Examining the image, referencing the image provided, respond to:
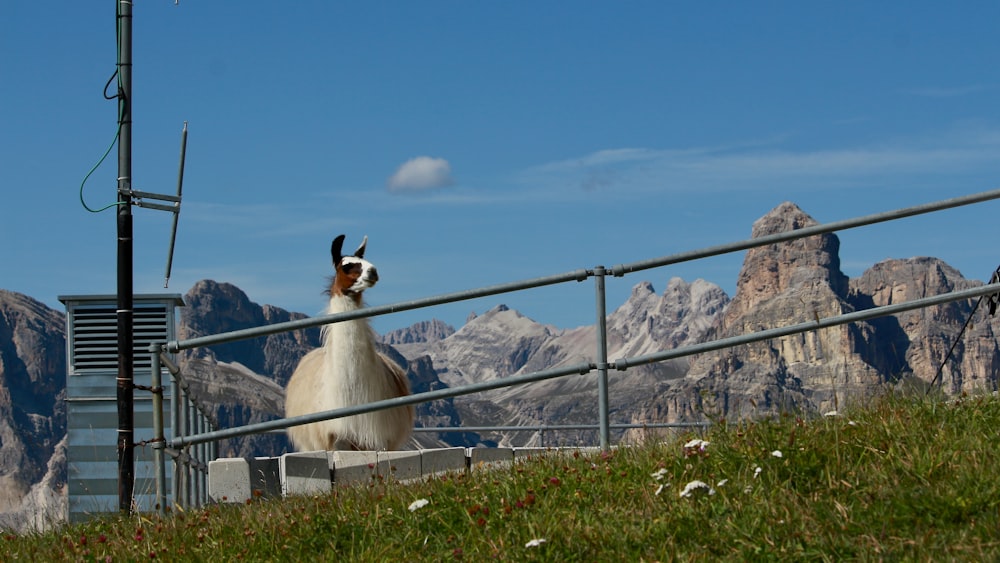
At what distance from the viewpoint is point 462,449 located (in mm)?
9969

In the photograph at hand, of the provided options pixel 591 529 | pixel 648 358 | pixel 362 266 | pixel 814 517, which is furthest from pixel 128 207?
pixel 814 517

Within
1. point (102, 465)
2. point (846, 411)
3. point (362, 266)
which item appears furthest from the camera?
point (102, 465)

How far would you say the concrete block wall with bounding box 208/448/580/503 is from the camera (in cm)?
916

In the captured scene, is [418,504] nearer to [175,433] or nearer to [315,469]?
[315,469]

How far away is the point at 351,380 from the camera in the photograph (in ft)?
39.8

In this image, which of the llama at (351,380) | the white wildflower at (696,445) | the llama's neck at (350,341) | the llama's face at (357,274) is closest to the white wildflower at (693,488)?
the white wildflower at (696,445)

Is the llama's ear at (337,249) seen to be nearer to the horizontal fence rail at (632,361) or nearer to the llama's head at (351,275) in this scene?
the llama's head at (351,275)

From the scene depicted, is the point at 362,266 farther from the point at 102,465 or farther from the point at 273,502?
the point at 273,502

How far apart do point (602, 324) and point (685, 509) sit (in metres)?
2.70

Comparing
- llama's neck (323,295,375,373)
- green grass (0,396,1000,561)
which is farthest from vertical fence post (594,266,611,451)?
llama's neck (323,295,375,373)

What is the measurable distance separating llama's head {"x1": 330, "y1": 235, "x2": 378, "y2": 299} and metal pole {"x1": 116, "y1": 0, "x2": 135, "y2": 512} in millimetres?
2384

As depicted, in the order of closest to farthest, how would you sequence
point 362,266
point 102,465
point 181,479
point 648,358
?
point 648,358 < point 181,479 < point 362,266 < point 102,465

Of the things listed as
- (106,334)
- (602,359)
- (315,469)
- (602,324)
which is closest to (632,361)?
(602,359)

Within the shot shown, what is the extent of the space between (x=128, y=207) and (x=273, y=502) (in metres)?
3.87
